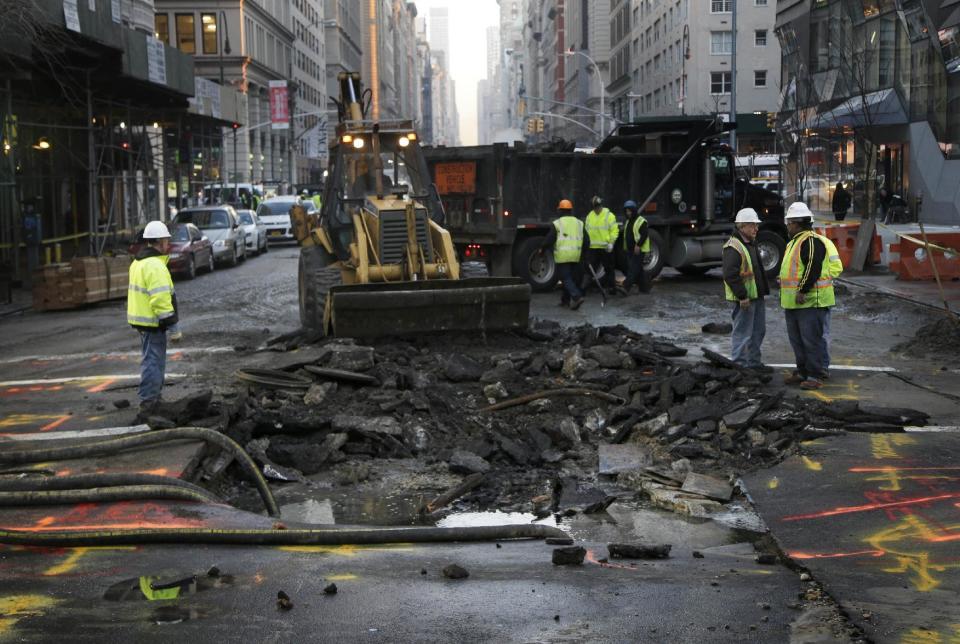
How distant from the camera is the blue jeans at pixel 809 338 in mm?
12031

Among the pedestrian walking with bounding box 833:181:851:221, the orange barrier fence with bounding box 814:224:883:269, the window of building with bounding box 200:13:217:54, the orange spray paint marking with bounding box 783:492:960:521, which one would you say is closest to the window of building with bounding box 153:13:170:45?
the window of building with bounding box 200:13:217:54

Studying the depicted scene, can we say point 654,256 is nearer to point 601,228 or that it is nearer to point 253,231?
point 601,228

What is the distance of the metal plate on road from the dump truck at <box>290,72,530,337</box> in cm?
571

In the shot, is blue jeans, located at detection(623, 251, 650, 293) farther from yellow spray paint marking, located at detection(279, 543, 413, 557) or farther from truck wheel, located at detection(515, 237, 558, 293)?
yellow spray paint marking, located at detection(279, 543, 413, 557)

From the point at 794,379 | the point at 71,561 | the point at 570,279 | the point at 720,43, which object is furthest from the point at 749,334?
the point at 720,43

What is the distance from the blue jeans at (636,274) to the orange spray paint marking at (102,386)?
445 inches

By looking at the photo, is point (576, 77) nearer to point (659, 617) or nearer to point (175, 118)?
point (175, 118)

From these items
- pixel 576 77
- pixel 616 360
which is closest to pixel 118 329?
pixel 616 360

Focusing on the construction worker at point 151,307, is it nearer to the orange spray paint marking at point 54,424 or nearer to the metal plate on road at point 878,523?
the orange spray paint marking at point 54,424

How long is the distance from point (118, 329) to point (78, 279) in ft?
12.2

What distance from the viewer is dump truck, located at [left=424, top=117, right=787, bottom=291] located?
22.7 metres

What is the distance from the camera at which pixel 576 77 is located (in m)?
129

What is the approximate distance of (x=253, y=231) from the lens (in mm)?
36875

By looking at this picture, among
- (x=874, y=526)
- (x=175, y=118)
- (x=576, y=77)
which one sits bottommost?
(x=874, y=526)
